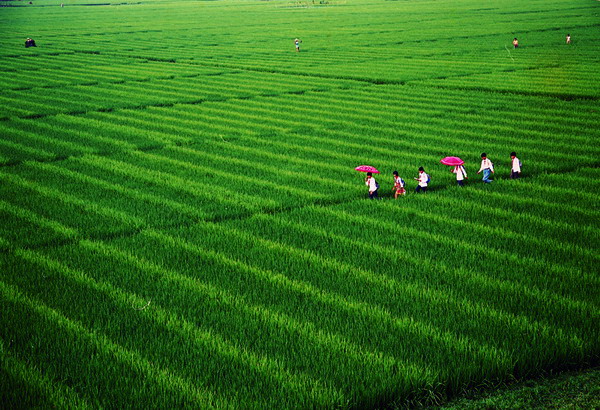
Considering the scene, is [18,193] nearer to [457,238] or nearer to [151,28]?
[457,238]

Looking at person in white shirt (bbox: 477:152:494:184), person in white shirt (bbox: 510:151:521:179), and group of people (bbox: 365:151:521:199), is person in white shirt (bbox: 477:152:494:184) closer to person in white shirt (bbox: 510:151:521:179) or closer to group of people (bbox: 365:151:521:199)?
group of people (bbox: 365:151:521:199)

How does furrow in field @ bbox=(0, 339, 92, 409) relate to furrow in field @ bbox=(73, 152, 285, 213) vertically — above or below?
below

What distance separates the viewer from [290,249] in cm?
953

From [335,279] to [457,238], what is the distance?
2.48 m

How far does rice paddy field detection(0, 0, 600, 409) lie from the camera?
20.4ft

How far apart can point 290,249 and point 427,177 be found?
3756mm

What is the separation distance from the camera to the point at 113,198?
1209 centimetres

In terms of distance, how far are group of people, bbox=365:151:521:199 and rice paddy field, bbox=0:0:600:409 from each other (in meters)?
0.21

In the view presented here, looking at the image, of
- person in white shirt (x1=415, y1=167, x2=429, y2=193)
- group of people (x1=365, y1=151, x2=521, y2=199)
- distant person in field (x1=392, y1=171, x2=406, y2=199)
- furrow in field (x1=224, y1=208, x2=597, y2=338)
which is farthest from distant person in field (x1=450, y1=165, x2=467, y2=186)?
furrow in field (x1=224, y1=208, x2=597, y2=338)

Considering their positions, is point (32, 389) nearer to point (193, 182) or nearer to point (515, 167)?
point (193, 182)

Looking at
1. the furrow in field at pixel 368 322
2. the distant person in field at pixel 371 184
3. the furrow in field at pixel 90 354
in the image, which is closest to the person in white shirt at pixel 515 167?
the distant person in field at pixel 371 184

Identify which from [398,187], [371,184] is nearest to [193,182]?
[371,184]

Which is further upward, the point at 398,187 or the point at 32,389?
the point at 398,187

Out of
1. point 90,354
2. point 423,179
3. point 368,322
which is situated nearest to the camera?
point 90,354
